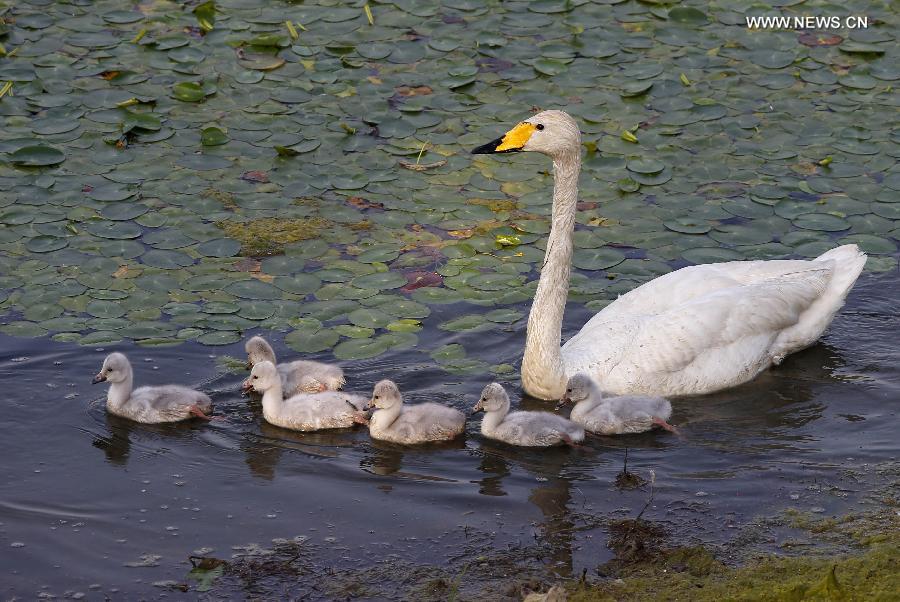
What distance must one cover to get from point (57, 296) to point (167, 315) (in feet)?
2.80

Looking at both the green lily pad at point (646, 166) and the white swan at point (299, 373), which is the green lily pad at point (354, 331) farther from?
the green lily pad at point (646, 166)

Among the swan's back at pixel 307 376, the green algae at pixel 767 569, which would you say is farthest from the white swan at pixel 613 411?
the swan's back at pixel 307 376

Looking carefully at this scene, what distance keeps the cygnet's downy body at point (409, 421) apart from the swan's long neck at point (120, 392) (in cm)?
166

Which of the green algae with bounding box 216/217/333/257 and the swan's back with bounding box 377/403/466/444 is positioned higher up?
the green algae with bounding box 216/217/333/257

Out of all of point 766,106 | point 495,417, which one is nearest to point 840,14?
point 766,106

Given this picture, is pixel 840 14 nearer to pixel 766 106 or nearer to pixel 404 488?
pixel 766 106

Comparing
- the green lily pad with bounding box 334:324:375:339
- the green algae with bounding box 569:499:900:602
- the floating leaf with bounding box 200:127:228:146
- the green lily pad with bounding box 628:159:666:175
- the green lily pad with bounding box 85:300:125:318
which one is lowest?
the green algae with bounding box 569:499:900:602

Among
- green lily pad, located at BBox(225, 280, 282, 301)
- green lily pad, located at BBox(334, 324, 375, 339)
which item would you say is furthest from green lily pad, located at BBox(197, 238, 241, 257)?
green lily pad, located at BBox(334, 324, 375, 339)

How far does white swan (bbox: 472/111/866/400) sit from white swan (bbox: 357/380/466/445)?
2.85ft

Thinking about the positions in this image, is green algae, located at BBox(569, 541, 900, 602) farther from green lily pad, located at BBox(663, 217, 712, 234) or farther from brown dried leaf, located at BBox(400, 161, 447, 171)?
brown dried leaf, located at BBox(400, 161, 447, 171)

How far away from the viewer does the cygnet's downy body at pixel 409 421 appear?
344 inches

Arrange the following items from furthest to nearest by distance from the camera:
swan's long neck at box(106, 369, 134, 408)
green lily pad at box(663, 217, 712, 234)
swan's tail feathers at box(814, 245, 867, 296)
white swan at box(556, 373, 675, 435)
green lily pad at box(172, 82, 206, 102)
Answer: green lily pad at box(172, 82, 206, 102) < green lily pad at box(663, 217, 712, 234) < swan's tail feathers at box(814, 245, 867, 296) < swan's long neck at box(106, 369, 134, 408) < white swan at box(556, 373, 675, 435)

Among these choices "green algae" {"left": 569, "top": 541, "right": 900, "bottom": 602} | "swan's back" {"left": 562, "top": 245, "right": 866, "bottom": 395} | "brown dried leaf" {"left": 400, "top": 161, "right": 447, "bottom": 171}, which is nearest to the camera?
"green algae" {"left": 569, "top": 541, "right": 900, "bottom": 602}

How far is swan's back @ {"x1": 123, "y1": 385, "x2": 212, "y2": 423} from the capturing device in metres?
8.91
